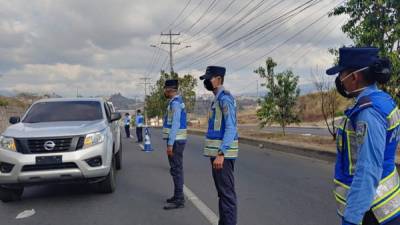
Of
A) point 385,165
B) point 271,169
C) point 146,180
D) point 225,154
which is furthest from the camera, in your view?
point 271,169

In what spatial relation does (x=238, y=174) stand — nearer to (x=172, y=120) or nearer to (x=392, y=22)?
(x=172, y=120)

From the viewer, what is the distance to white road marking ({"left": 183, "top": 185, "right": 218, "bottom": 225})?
5.84 meters

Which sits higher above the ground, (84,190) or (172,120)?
(172,120)

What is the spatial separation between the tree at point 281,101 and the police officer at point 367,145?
57.5ft

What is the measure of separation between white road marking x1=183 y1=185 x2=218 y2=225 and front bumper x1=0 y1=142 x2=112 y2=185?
1.66 meters

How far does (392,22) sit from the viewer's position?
11.1 m

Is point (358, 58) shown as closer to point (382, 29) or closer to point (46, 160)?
point (46, 160)

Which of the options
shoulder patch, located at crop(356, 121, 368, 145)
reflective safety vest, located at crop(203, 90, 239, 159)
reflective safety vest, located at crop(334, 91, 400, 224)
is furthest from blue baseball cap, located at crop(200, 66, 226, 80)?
shoulder patch, located at crop(356, 121, 368, 145)

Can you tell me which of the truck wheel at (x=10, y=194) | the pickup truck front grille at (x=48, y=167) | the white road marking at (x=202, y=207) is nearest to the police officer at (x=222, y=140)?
the white road marking at (x=202, y=207)

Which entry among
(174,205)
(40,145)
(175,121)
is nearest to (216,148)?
(175,121)

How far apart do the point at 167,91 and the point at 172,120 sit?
49 centimetres

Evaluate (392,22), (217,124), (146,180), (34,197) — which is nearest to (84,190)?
(34,197)

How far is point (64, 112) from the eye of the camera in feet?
28.0

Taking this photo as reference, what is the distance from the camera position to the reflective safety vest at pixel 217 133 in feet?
15.3
